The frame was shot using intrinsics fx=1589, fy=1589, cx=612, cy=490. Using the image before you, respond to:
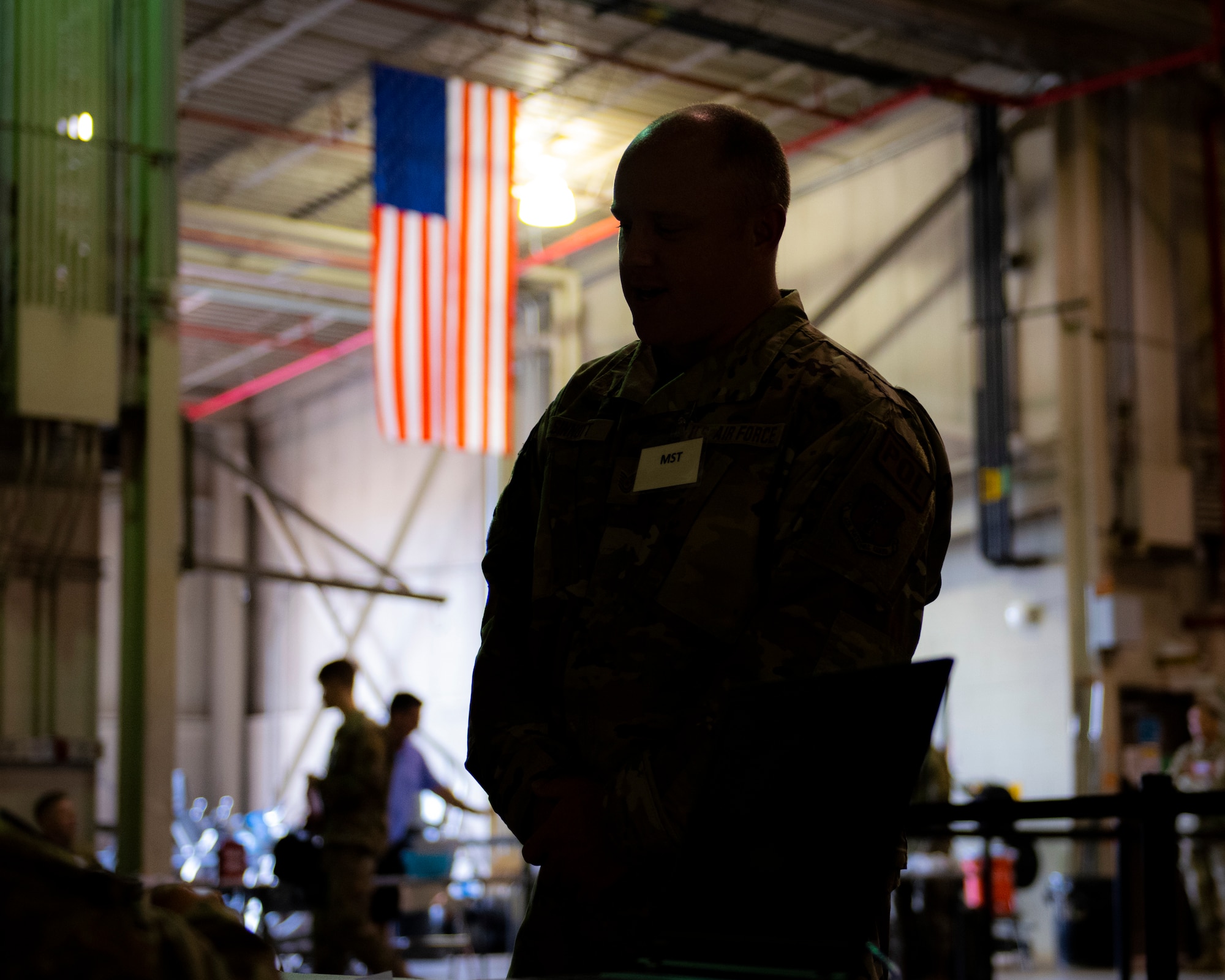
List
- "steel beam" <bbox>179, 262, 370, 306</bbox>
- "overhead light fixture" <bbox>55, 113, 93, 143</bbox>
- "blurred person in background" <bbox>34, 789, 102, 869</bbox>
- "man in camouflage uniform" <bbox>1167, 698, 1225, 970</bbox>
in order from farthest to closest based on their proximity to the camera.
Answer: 1. "steel beam" <bbox>179, 262, 370, 306</bbox>
2. "man in camouflage uniform" <bbox>1167, 698, 1225, 970</bbox>
3. "overhead light fixture" <bbox>55, 113, 93, 143</bbox>
4. "blurred person in background" <bbox>34, 789, 102, 869</bbox>

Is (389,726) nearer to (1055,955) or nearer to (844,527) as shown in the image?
(1055,955)

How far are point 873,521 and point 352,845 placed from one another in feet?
19.7

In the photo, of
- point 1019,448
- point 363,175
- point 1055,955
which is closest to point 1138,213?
point 1019,448

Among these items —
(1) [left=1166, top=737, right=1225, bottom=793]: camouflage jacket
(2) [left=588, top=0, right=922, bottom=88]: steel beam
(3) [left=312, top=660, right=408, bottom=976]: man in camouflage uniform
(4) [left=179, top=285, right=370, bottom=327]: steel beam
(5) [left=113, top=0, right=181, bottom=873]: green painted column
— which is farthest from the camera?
(4) [left=179, top=285, right=370, bottom=327]: steel beam

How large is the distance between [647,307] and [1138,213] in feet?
37.3

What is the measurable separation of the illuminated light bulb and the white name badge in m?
9.64

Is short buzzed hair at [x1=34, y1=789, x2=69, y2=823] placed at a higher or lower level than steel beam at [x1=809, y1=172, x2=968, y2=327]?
lower

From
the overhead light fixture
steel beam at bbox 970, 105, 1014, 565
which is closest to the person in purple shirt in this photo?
the overhead light fixture

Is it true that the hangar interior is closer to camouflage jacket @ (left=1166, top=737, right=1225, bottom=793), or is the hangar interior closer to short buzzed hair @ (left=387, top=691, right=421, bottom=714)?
camouflage jacket @ (left=1166, top=737, right=1225, bottom=793)

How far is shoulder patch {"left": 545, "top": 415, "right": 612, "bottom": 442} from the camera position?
179cm

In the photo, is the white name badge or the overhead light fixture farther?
the overhead light fixture

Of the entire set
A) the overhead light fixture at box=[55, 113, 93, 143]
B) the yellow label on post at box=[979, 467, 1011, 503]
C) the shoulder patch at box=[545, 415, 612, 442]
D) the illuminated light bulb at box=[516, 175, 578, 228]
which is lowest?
the shoulder patch at box=[545, 415, 612, 442]

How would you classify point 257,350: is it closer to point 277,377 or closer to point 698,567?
point 277,377

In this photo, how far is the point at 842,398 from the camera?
5.33ft
